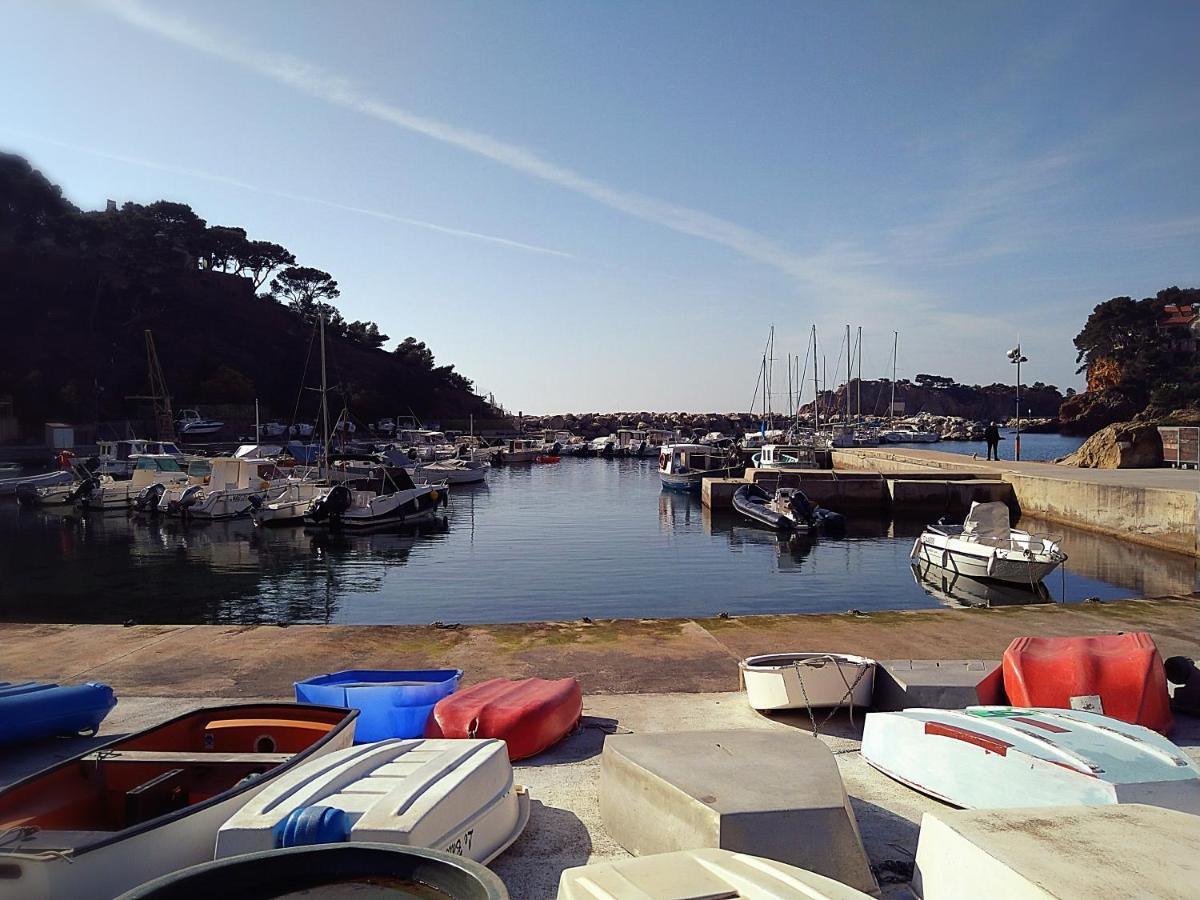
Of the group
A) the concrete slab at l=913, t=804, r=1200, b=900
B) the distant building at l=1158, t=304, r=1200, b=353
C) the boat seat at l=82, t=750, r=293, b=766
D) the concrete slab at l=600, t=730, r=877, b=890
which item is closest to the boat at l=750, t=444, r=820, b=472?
the concrete slab at l=600, t=730, r=877, b=890

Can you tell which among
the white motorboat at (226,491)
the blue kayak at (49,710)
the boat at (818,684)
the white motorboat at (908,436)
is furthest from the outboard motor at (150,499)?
the white motorboat at (908,436)

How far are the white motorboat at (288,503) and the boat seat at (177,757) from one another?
1118 inches

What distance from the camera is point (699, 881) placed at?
3.00 m

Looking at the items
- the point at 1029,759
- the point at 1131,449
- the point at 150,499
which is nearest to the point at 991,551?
the point at 1029,759

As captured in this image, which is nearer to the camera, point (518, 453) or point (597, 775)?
point (597, 775)

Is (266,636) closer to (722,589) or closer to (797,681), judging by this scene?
(797,681)

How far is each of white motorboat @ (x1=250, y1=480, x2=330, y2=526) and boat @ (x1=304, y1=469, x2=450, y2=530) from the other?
66cm

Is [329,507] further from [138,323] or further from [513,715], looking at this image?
[138,323]

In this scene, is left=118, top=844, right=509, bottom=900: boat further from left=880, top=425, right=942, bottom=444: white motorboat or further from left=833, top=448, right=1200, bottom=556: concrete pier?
left=880, top=425, right=942, bottom=444: white motorboat

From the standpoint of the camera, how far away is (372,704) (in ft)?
21.3

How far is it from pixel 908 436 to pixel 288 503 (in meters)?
92.4

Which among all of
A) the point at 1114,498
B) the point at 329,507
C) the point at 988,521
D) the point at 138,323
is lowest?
the point at 329,507

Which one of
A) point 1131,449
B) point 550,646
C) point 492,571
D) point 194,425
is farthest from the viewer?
point 194,425

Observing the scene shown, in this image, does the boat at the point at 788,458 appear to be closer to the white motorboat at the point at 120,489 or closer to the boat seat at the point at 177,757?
the white motorboat at the point at 120,489
